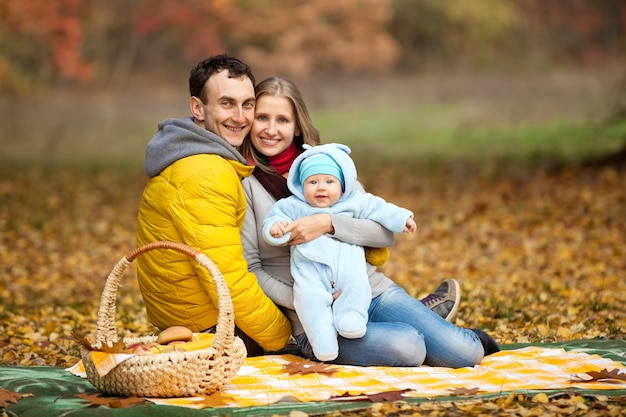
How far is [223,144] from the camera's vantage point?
170 inches

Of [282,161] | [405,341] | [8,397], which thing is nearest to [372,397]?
[405,341]

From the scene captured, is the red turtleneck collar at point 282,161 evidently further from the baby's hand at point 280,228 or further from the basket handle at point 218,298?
the basket handle at point 218,298

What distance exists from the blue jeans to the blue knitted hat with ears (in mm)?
716

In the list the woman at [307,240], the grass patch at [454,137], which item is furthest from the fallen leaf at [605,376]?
the grass patch at [454,137]

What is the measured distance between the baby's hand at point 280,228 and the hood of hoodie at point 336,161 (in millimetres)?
215

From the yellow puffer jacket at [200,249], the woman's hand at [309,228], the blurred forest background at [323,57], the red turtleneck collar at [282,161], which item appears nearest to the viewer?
the yellow puffer jacket at [200,249]

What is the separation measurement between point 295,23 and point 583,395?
2316cm

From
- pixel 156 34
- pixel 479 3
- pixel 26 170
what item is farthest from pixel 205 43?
pixel 26 170

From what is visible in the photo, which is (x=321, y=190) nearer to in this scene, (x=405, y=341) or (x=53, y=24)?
(x=405, y=341)

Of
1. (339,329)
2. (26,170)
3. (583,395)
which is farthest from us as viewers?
(26,170)

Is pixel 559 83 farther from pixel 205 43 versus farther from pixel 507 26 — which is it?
pixel 205 43

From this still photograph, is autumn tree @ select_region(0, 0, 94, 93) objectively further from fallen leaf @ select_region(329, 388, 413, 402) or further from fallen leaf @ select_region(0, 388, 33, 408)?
fallen leaf @ select_region(329, 388, 413, 402)

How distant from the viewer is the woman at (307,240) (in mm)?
4297

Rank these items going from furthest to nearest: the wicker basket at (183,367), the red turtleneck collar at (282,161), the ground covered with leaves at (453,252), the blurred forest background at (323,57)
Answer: the blurred forest background at (323,57) → the ground covered with leaves at (453,252) → the red turtleneck collar at (282,161) → the wicker basket at (183,367)
